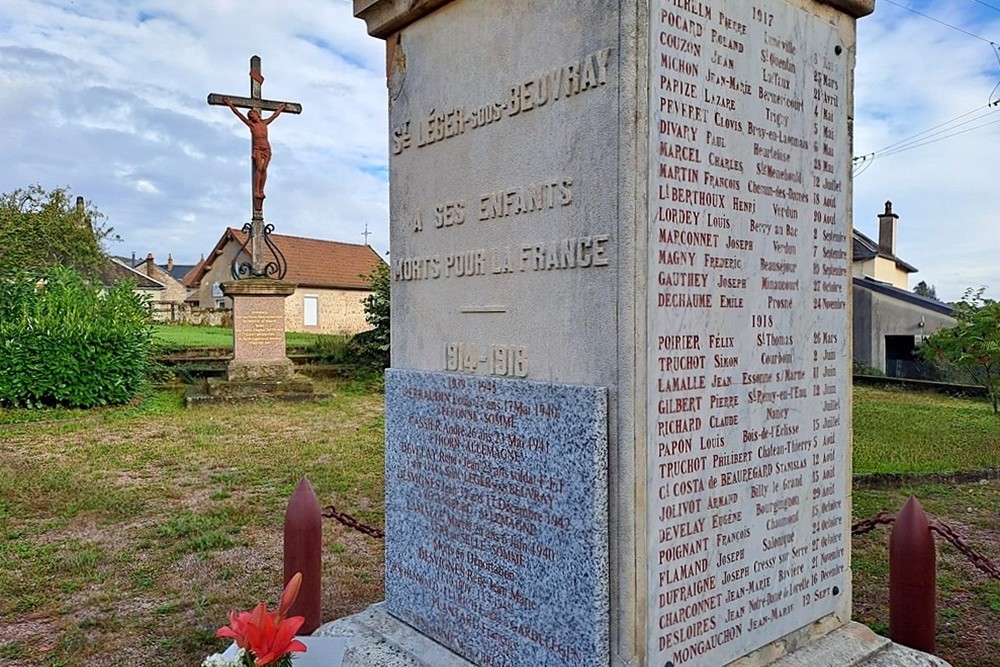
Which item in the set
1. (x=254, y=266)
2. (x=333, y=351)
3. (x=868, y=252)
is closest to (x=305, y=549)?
(x=254, y=266)

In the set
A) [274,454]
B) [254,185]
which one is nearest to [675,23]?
[274,454]

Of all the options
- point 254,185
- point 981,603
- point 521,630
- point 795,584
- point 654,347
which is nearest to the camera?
point 654,347

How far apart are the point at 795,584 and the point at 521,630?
37.8 inches

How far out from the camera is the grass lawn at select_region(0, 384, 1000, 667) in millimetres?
4031

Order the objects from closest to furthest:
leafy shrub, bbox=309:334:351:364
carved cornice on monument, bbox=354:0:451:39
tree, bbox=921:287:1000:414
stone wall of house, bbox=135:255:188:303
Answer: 1. carved cornice on monument, bbox=354:0:451:39
2. tree, bbox=921:287:1000:414
3. leafy shrub, bbox=309:334:351:364
4. stone wall of house, bbox=135:255:188:303

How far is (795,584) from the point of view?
8.55 ft

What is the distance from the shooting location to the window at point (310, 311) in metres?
39.3

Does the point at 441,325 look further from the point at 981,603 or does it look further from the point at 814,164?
the point at 981,603

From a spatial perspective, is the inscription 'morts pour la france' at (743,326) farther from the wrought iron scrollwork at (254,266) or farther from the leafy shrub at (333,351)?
the leafy shrub at (333,351)

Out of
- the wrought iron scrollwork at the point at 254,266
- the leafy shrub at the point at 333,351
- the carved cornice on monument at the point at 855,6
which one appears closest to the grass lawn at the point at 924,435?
the carved cornice on monument at the point at 855,6

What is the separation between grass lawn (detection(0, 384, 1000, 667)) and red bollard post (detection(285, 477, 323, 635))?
94cm

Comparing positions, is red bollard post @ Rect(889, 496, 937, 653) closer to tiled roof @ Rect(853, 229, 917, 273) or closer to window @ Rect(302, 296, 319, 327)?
tiled roof @ Rect(853, 229, 917, 273)

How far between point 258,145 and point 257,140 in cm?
9

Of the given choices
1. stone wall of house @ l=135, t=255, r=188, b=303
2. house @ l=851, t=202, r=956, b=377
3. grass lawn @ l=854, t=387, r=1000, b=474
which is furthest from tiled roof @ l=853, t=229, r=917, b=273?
stone wall of house @ l=135, t=255, r=188, b=303
